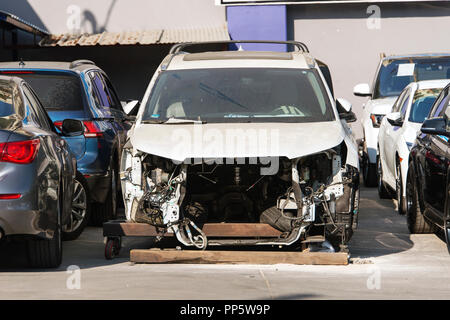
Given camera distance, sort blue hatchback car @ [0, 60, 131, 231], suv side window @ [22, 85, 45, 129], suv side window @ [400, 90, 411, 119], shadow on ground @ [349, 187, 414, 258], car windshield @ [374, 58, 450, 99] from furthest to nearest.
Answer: car windshield @ [374, 58, 450, 99], suv side window @ [400, 90, 411, 119], blue hatchback car @ [0, 60, 131, 231], shadow on ground @ [349, 187, 414, 258], suv side window @ [22, 85, 45, 129]

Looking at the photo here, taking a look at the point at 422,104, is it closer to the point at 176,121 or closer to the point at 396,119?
the point at 396,119

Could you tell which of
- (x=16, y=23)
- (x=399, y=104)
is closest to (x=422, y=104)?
(x=399, y=104)

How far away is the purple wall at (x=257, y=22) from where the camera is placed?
23.4m

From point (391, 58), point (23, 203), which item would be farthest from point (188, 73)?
point (391, 58)

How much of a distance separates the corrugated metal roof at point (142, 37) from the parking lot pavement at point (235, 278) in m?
12.3

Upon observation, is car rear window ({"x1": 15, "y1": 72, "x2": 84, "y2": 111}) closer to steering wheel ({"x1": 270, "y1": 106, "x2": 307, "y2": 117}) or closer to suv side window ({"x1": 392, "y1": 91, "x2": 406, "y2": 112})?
steering wheel ({"x1": 270, "y1": 106, "x2": 307, "y2": 117})

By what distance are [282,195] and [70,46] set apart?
14.6 metres

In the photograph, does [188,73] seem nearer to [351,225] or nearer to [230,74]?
[230,74]

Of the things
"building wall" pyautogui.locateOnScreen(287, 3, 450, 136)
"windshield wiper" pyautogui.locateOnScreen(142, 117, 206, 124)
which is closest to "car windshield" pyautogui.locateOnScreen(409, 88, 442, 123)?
"windshield wiper" pyautogui.locateOnScreen(142, 117, 206, 124)

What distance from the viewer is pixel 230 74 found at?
1002 centimetres

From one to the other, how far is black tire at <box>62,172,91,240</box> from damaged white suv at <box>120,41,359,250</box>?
5.23 feet

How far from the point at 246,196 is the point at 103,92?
3.87 meters

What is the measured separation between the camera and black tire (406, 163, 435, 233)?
35.7 feet

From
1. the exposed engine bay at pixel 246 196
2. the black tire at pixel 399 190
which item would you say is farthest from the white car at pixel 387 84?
the exposed engine bay at pixel 246 196
